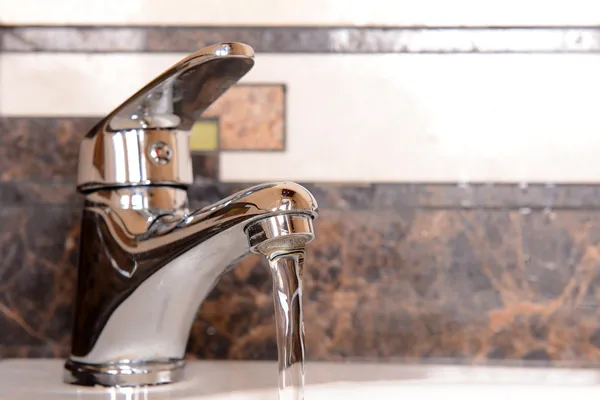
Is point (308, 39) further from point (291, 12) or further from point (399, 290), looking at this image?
point (399, 290)

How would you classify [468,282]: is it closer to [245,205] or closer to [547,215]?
[547,215]

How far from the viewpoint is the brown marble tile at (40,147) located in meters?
0.59

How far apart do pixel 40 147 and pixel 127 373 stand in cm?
23

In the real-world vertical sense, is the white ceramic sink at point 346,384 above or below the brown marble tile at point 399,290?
below

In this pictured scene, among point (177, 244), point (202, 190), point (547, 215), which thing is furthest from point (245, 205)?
point (547, 215)

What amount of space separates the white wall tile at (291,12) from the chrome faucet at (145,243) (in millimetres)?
152

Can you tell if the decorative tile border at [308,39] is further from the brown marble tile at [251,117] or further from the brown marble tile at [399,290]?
the brown marble tile at [399,290]

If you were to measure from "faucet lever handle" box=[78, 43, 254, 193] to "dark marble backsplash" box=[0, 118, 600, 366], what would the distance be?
0.11 m

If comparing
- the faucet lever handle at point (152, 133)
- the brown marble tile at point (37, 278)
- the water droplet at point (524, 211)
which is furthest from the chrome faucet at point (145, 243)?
the water droplet at point (524, 211)

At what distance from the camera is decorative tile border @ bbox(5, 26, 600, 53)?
587 mm

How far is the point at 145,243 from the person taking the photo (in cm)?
46

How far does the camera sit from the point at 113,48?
1.94 ft

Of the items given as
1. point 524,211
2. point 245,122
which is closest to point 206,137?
point 245,122

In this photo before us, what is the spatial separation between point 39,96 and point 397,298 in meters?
0.36
